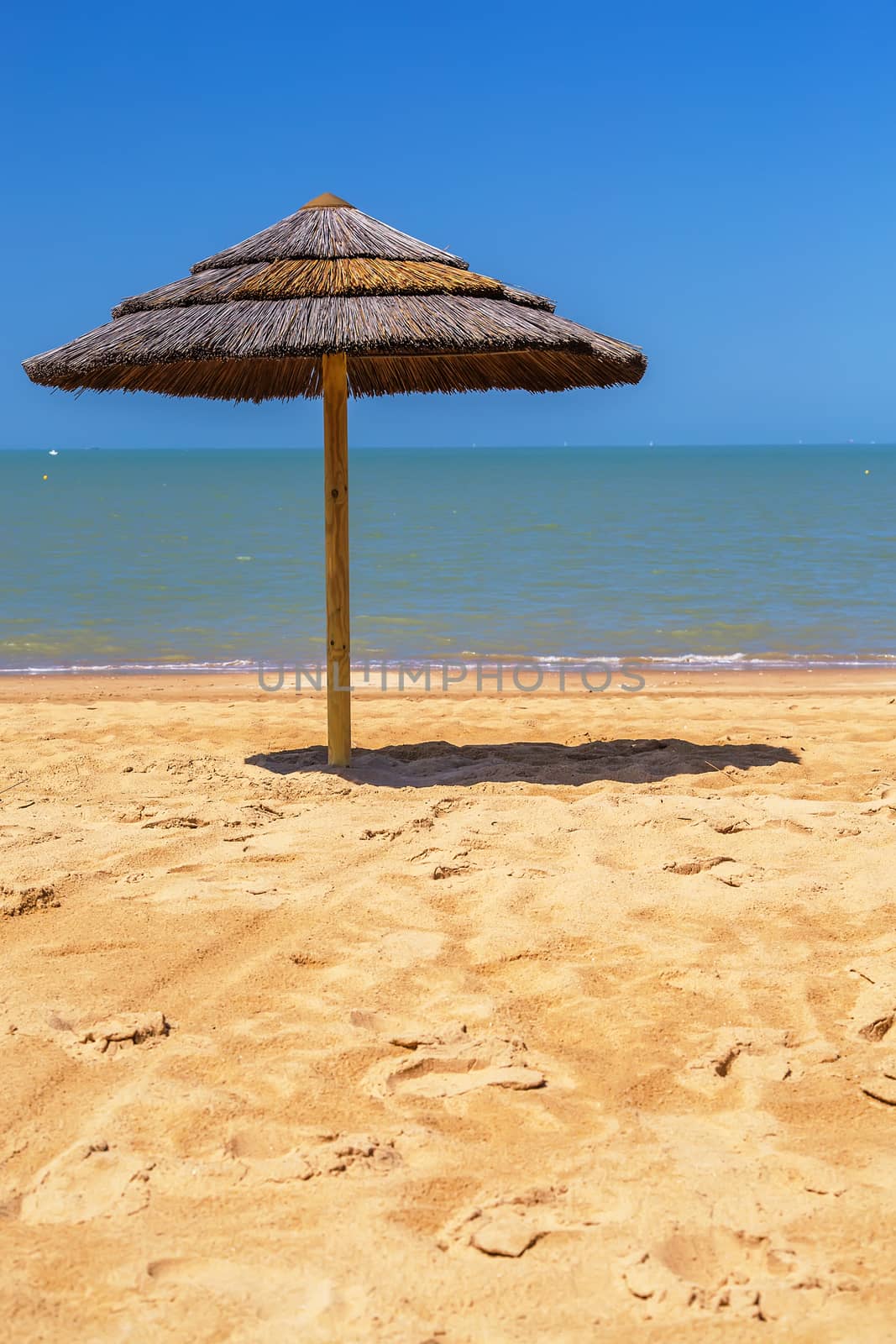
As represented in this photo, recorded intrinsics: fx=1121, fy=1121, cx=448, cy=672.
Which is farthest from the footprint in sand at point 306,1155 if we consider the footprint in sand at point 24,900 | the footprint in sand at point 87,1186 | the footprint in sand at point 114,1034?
the footprint in sand at point 24,900

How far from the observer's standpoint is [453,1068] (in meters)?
2.75

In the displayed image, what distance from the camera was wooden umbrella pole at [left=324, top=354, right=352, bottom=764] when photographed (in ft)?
18.5

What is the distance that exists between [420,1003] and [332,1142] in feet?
2.26

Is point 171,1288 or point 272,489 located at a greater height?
point 272,489

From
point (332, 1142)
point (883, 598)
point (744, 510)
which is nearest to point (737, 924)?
point (332, 1142)

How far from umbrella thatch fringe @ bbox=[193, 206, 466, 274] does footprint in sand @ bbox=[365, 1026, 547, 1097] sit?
392cm

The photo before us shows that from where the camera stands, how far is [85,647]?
12.0 metres

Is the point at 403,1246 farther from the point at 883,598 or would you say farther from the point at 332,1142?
the point at 883,598

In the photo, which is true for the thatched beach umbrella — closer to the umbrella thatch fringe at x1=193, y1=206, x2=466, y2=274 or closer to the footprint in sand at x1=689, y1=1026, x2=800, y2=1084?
the umbrella thatch fringe at x1=193, y1=206, x2=466, y2=274

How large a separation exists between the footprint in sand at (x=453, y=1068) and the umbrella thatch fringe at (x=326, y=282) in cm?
356

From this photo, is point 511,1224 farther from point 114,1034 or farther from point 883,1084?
point 114,1034

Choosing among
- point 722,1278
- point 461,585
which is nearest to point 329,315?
point 722,1278

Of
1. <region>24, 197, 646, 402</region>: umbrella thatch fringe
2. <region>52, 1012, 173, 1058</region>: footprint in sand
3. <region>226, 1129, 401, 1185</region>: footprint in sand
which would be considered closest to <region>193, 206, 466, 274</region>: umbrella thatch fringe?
<region>24, 197, 646, 402</region>: umbrella thatch fringe

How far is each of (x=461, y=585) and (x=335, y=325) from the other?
11.9 meters
